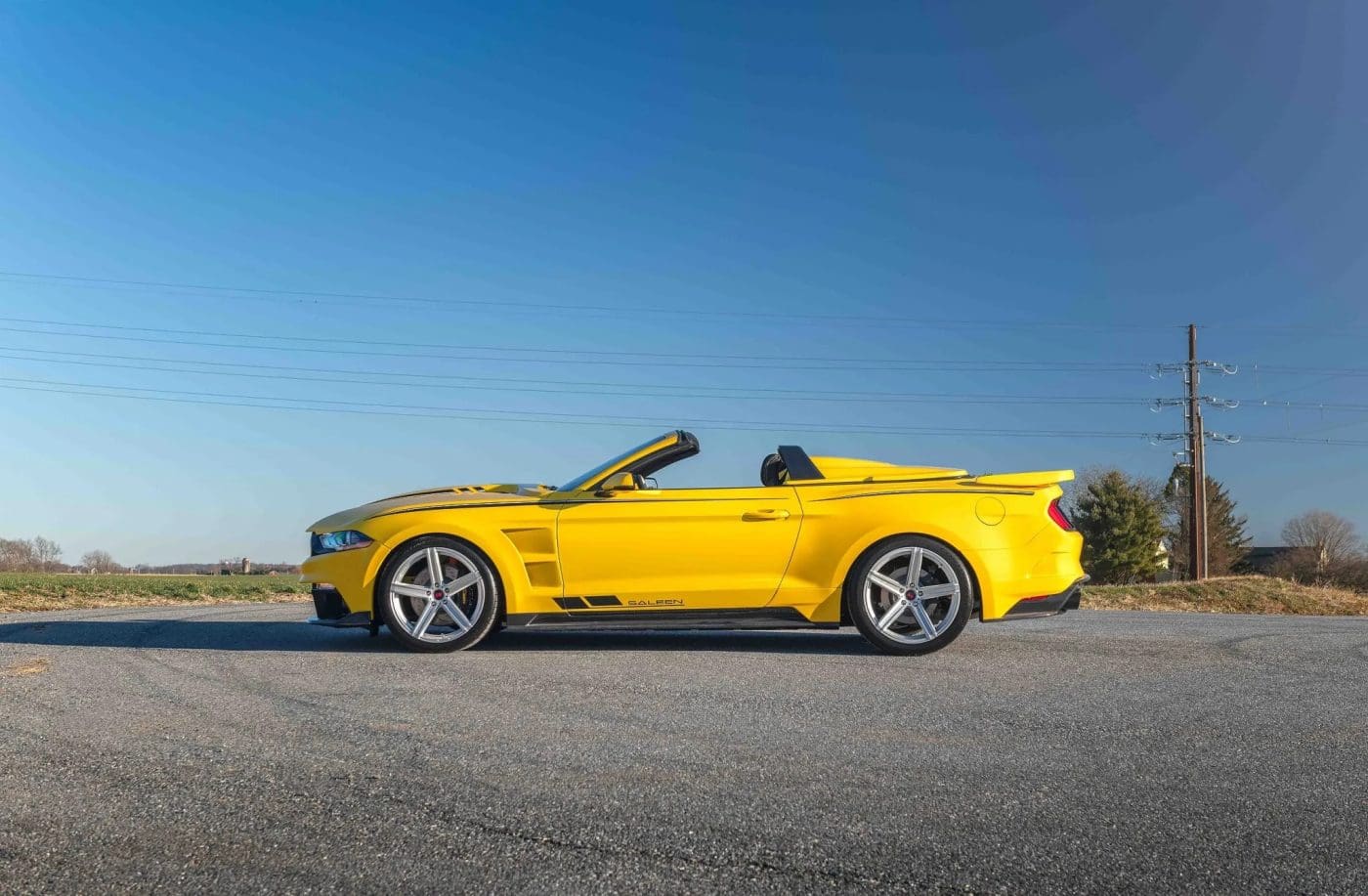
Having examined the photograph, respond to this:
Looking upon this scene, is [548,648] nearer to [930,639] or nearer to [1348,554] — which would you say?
[930,639]

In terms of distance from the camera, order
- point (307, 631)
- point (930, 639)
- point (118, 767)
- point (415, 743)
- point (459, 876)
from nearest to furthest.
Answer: point (459, 876)
point (118, 767)
point (415, 743)
point (930, 639)
point (307, 631)

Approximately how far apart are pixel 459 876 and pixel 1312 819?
7.67ft

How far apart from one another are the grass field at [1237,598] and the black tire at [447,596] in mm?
12331

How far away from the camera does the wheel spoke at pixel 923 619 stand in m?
6.47

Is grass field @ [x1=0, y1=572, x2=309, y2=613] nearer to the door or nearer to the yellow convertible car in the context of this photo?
the yellow convertible car

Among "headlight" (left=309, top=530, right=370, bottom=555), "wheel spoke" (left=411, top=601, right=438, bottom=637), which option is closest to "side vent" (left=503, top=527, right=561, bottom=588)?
"wheel spoke" (left=411, top=601, right=438, bottom=637)

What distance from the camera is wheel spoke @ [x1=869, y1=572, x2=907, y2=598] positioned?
6.52m

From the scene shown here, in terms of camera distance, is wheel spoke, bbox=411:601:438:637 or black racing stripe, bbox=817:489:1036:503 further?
black racing stripe, bbox=817:489:1036:503

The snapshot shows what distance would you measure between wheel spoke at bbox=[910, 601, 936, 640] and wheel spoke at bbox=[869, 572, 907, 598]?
4.3 inches

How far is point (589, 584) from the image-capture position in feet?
21.7

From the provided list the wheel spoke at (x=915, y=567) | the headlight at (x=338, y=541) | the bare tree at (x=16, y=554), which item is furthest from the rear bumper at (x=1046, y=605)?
the bare tree at (x=16, y=554)

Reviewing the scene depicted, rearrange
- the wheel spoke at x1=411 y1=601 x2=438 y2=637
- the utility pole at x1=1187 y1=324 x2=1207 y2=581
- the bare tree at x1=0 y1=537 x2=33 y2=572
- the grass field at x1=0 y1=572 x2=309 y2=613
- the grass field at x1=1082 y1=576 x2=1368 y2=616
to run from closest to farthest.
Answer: the wheel spoke at x1=411 y1=601 x2=438 y2=637 < the grass field at x1=0 y1=572 x2=309 y2=613 < the grass field at x1=1082 y1=576 x2=1368 y2=616 < the utility pole at x1=1187 y1=324 x2=1207 y2=581 < the bare tree at x1=0 y1=537 x2=33 y2=572

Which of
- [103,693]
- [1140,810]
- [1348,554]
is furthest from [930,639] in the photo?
[1348,554]

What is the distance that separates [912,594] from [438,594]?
292 cm
